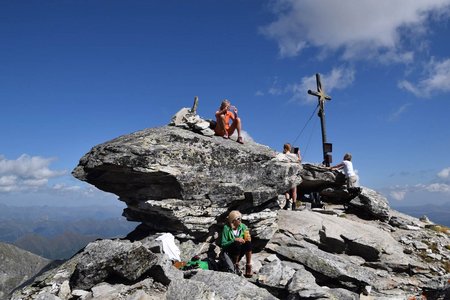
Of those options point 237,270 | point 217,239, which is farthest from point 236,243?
point 217,239

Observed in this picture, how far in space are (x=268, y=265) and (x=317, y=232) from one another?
571 cm

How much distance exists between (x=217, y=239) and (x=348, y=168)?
12218 mm

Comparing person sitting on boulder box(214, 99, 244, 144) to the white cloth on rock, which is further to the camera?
person sitting on boulder box(214, 99, 244, 144)

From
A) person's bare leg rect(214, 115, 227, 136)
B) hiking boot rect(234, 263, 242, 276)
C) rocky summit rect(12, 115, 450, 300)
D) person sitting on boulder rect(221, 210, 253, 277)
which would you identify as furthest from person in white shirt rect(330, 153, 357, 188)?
hiking boot rect(234, 263, 242, 276)

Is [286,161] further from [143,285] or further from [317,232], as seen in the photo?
[143,285]

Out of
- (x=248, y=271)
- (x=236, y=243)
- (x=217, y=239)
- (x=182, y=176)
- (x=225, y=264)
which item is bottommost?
(x=248, y=271)

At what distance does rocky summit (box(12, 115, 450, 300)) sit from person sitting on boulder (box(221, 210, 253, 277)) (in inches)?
28.4

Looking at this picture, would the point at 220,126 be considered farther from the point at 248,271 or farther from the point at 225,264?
the point at 248,271

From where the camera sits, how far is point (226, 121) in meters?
19.5

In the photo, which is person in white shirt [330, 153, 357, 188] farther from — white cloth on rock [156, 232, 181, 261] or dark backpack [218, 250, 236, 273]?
white cloth on rock [156, 232, 181, 261]

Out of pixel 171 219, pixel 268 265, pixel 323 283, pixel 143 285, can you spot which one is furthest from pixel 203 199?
pixel 323 283

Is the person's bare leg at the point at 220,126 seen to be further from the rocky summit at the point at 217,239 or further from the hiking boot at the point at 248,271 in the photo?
the hiking boot at the point at 248,271

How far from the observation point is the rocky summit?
1234cm

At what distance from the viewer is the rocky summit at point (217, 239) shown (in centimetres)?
1234
